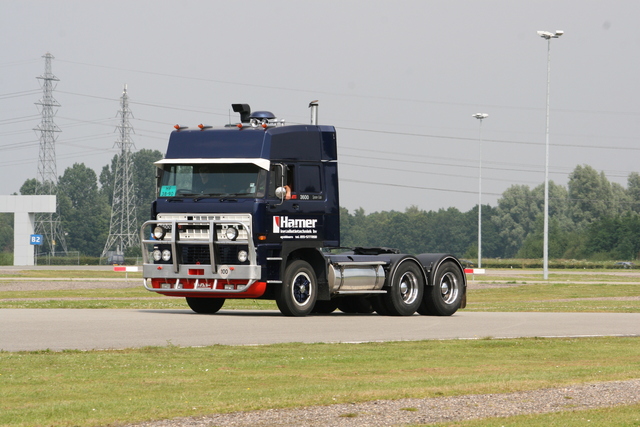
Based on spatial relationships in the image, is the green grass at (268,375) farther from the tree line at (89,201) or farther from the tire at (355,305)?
the tree line at (89,201)

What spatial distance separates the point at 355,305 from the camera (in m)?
25.1

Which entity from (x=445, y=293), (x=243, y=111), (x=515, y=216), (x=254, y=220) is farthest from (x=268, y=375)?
(x=515, y=216)

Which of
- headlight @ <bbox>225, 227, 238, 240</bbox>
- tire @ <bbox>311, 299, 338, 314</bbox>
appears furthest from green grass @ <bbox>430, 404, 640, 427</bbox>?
tire @ <bbox>311, 299, 338, 314</bbox>

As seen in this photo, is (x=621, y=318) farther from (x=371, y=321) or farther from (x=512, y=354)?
(x=512, y=354)

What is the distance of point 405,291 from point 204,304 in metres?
4.56

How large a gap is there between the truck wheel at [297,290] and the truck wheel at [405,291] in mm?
1888

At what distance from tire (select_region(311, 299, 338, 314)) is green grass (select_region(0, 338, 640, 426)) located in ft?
25.6

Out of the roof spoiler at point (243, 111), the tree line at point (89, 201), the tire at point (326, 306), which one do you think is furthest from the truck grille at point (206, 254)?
the tree line at point (89, 201)

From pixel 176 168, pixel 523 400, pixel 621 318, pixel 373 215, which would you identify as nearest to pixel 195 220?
pixel 176 168

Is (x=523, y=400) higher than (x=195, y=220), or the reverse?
(x=195, y=220)

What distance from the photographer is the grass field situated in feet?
30.6

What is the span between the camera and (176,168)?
21.5 metres

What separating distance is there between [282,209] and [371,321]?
2.98 metres

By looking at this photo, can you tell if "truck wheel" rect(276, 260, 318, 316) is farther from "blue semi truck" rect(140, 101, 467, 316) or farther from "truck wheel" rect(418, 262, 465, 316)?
"truck wheel" rect(418, 262, 465, 316)
